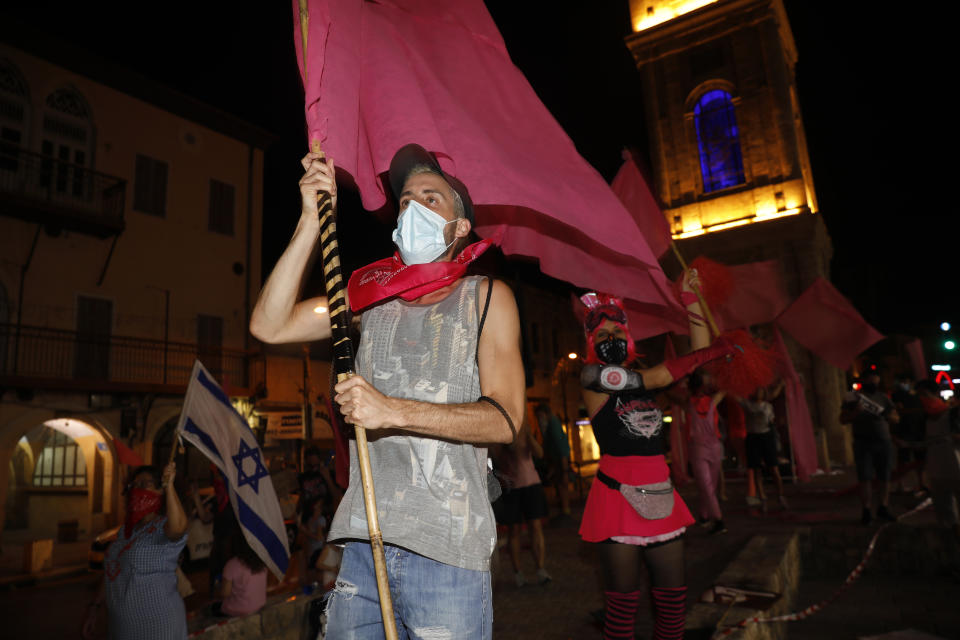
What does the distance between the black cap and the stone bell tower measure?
793 inches

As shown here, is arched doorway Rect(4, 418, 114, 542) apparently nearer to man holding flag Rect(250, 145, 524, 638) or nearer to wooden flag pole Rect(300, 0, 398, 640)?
man holding flag Rect(250, 145, 524, 638)

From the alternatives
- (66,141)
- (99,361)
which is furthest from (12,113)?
(99,361)

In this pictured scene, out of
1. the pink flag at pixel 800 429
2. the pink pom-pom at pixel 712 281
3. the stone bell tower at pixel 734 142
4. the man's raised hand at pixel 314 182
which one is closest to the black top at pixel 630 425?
the pink pom-pom at pixel 712 281

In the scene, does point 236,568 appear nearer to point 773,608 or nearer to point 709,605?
point 709,605

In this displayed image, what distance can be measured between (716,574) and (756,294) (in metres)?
3.11

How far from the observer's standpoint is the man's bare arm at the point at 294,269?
2.02 meters

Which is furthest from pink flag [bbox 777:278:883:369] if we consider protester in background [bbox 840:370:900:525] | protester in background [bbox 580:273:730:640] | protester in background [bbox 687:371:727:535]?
protester in background [bbox 580:273:730:640]

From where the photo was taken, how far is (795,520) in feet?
30.0

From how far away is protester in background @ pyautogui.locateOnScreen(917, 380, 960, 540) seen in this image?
673cm

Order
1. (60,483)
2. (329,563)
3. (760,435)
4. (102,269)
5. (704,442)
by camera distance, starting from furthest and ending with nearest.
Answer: (60,483)
(102,269)
(760,435)
(704,442)
(329,563)

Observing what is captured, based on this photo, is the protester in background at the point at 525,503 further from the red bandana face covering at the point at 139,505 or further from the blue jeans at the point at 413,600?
the blue jeans at the point at 413,600

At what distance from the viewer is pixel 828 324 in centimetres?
712

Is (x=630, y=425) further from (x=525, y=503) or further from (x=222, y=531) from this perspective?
(x=222, y=531)

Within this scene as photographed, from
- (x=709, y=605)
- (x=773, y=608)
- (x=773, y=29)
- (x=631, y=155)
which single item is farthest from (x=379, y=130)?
(x=773, y=29)
